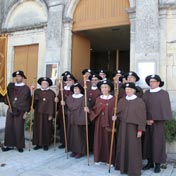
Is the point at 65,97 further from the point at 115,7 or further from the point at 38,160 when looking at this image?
the point at 115,7

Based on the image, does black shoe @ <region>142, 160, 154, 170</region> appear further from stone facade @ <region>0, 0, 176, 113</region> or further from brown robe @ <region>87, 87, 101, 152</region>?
stone facade @ <region>0, 0, 176, 113</region>

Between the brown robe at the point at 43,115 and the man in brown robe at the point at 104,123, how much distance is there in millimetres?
1558

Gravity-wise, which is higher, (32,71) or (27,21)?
(27,21)

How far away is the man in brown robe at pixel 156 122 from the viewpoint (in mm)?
5461

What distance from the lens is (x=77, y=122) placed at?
628cm

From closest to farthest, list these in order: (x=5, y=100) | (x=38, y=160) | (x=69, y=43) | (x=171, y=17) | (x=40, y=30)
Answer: (x=38, y=160)
(x=5, y=100)
(x=171, y=17)
(x=69, y=43)
(x=40, y=30)

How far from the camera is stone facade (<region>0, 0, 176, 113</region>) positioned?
7.44 m

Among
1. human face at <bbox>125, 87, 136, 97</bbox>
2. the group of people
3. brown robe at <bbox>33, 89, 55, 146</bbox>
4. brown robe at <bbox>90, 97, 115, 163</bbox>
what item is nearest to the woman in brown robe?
the group of people

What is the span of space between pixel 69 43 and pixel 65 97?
2826mm

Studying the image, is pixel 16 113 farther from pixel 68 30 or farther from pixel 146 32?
pixel 146 32

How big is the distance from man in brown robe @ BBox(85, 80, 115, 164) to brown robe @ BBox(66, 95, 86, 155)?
1.57 feet

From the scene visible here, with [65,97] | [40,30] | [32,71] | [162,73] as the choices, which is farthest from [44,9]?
[162,73]

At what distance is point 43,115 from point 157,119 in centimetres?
297

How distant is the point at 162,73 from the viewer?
746 cm
